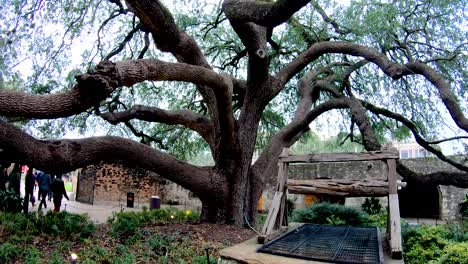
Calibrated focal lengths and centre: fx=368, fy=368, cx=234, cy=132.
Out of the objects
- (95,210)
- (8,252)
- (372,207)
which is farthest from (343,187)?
(95,210)

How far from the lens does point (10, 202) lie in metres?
8.34

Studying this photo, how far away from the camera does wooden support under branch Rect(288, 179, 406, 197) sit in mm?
4422

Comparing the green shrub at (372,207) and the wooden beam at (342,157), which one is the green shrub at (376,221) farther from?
the wooden beam at (342,157)

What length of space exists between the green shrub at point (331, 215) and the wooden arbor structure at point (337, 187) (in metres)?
4.88

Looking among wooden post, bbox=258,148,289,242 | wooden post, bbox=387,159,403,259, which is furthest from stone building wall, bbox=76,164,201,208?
wooden post, bbox=387,159,403,259

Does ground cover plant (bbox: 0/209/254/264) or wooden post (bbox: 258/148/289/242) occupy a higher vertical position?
wooden post (bbox: 258/148/289/242)

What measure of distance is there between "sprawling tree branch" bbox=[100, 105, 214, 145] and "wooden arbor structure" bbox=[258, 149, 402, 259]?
12.1ft

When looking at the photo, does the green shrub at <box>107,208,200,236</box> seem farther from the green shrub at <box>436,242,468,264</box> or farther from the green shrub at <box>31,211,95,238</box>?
the green shrub at <box>436,242,468,264</box>

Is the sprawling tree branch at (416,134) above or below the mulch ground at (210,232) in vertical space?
above

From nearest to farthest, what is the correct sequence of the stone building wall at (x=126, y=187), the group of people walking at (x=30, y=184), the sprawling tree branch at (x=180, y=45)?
the sprawling tree branch at (x=180, y=45) → the group of people walking at (x=30, y=184) → the stone building wall at (x=126, y=187)

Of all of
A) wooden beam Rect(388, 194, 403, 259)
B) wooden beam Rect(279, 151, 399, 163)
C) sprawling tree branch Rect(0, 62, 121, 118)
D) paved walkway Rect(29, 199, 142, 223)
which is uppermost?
sprawling tree branch Rect(0, 62, 121, 118)

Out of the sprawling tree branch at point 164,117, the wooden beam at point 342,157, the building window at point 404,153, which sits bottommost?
the wooden beam at point 342,157

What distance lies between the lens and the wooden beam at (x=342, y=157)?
4.35 metres

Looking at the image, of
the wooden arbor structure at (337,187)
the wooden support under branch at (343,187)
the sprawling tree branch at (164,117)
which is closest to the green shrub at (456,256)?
the wooden arbor structure at (337,187)
